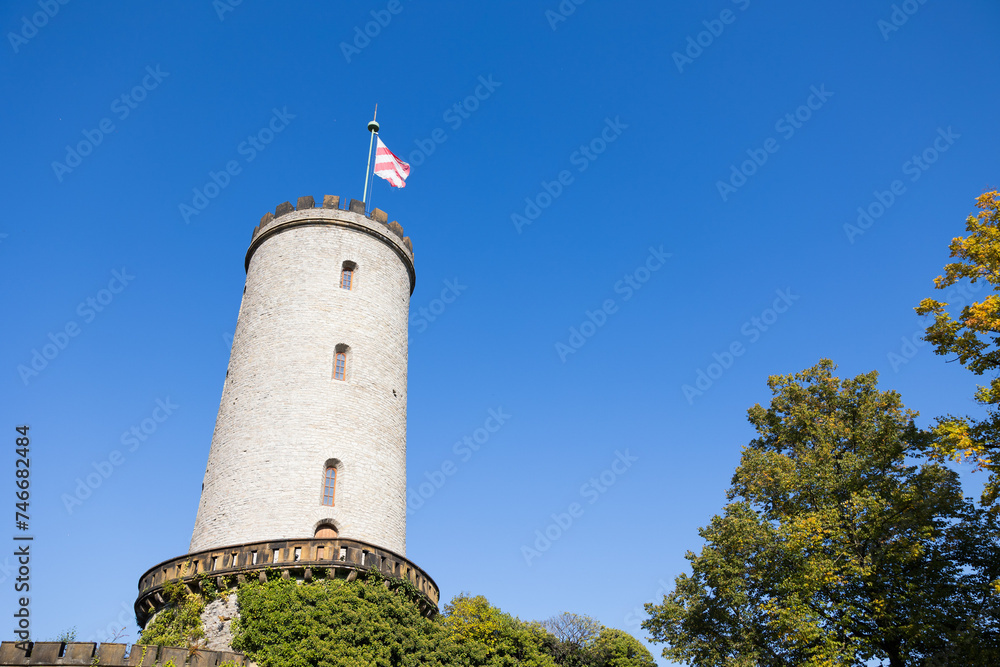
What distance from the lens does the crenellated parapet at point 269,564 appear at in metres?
19.8

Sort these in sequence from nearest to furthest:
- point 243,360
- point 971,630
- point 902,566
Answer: point 971,630
point 902,566
point 243,360

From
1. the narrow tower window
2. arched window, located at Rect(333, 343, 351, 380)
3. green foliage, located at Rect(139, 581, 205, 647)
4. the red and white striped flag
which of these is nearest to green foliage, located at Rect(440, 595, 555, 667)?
the narrow tower window

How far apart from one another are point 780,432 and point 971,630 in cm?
870

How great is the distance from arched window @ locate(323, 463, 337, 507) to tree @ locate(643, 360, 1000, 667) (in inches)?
418

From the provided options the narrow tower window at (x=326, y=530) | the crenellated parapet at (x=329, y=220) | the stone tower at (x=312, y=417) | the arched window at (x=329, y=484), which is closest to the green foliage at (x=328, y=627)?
the stone tower at (x=312, y=417)

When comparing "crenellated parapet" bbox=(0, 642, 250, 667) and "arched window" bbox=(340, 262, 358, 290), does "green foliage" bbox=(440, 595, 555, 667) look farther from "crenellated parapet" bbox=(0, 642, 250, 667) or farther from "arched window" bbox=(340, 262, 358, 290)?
"arched window" bbox=(340, 262, 358, 290)

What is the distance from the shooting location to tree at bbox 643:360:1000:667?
1852 centimetres

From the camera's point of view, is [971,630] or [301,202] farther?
[301,202]

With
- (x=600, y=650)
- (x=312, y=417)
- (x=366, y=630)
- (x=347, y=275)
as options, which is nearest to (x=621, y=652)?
(x=600, y=650)

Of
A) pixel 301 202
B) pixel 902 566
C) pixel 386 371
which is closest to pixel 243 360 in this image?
pixel 386 371

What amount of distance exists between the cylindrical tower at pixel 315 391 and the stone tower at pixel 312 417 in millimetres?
41

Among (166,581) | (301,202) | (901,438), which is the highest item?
(301,202)

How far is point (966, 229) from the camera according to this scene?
733 inches

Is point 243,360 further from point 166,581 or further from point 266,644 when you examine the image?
point 266,644
